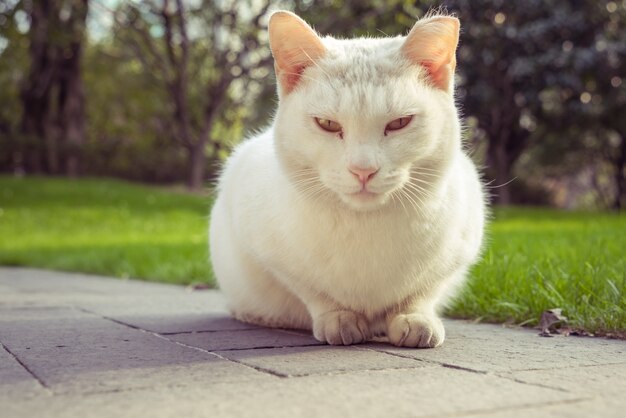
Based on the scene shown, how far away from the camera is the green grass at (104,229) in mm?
6574

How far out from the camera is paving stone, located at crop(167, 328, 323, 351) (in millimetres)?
2521

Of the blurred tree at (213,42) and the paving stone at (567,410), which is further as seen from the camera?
the blurred tree at (213,42)

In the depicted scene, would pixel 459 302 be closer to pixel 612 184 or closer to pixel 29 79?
pixel 29 79

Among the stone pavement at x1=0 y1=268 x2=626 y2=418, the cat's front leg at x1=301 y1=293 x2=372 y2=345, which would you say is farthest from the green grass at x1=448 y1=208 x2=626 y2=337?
the cat's front leg at x1=301 y1=293 x2=372 y2=345

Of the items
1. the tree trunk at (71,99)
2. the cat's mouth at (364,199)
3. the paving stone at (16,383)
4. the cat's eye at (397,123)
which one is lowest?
the paving stone at (16,383)

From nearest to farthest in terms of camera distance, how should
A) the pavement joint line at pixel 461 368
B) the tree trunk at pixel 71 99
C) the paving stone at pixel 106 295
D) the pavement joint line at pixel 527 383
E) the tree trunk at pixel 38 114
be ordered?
the pavement joint line at pixel 527 383 → the pavement joint line at pixel 461 368 → the paving stone at pixel 106 295 → the tree trunk at pixel 38 114 → the tree trunk at pixel 71 99

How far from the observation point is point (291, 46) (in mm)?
2627

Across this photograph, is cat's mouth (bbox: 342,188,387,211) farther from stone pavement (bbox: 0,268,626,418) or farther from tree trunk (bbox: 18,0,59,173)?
tree trunk (bbox: 18,0,59,173)

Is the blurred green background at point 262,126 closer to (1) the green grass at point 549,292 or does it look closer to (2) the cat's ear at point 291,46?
(1) the green grass at point 549,292

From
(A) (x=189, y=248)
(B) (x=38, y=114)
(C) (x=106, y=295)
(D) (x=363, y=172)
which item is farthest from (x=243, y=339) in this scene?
(B) (x=38, y=114)

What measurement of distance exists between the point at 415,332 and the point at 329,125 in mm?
757

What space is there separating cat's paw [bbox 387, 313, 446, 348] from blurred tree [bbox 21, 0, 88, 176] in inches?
603

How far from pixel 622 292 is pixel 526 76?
14794mm

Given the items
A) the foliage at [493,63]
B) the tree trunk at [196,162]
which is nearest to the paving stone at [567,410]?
the foliage at [493,63]
